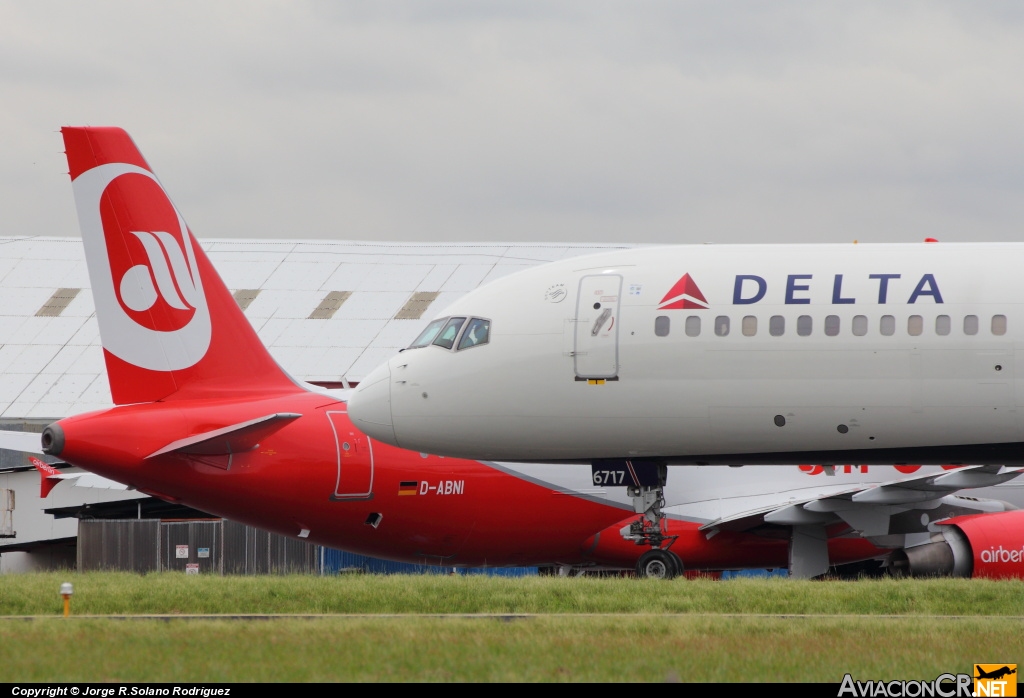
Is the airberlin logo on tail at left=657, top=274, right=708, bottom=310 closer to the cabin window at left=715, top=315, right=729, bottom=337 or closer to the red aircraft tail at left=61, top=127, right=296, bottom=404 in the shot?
the cabin window at left=715, top=315, right=729, bottom=337

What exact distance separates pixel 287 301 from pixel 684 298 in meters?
25.2

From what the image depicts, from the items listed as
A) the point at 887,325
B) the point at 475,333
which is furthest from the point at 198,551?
the point at 887,325

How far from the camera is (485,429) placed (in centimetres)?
1853

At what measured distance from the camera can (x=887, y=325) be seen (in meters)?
17.2

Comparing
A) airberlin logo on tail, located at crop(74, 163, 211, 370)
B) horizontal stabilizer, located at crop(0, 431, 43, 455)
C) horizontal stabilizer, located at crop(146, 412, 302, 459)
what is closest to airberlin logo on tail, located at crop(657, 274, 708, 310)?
horizontal stabilizer, located at crop(146, 412, 302, 459)

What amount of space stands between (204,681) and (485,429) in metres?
9.59

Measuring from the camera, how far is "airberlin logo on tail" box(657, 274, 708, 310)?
1786 centimetres

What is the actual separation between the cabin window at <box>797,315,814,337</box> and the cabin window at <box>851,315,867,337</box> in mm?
539

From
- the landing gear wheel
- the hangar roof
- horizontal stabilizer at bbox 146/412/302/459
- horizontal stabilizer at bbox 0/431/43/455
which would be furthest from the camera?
the hangar roof

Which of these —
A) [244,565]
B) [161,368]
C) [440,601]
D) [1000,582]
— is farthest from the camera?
[244,565]

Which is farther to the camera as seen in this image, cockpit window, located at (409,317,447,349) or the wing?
the wing

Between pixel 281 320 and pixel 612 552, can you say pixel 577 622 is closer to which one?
pixel 612 552

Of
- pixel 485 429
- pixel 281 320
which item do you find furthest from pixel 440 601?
pixel 281 320

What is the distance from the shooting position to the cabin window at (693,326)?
699 inches
